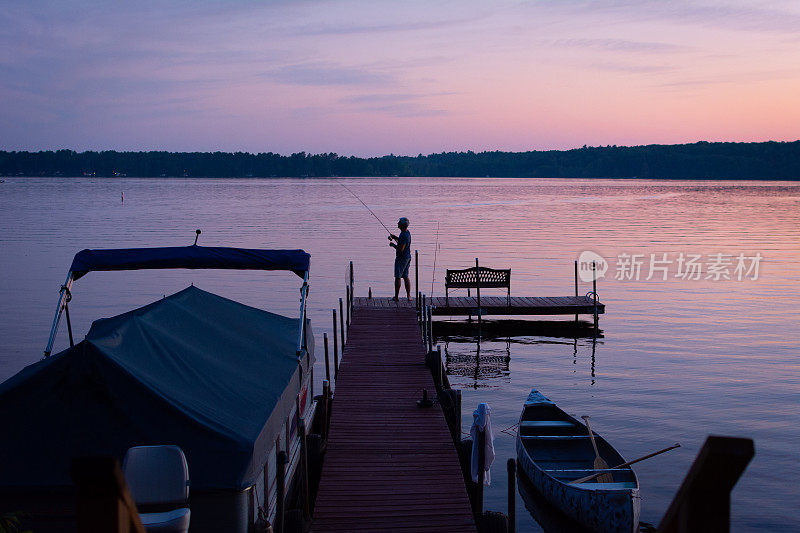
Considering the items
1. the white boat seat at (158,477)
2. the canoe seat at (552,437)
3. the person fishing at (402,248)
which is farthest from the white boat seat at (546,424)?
the person fishing at (402,248)

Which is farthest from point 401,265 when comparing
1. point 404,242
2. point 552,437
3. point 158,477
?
point 158,477

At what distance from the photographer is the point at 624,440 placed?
1648 cm

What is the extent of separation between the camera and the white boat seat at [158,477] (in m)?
7.68

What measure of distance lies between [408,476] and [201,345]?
12.5ft

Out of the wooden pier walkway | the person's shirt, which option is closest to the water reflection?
the person's shirt

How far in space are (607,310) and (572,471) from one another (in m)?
20.1

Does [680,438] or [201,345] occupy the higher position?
[201,345]

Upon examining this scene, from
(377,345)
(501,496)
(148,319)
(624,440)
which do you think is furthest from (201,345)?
(624,440)

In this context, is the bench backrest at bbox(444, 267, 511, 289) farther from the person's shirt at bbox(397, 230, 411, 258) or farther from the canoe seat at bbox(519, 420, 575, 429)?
the canoe seat at bbox(519, 420, 575, 429)

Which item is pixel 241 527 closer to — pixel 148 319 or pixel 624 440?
pixel 148 319

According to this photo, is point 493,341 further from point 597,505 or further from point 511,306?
point 597,505

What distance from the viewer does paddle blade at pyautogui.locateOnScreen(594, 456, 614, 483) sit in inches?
475

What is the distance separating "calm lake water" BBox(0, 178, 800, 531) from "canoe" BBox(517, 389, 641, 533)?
3.42ft
